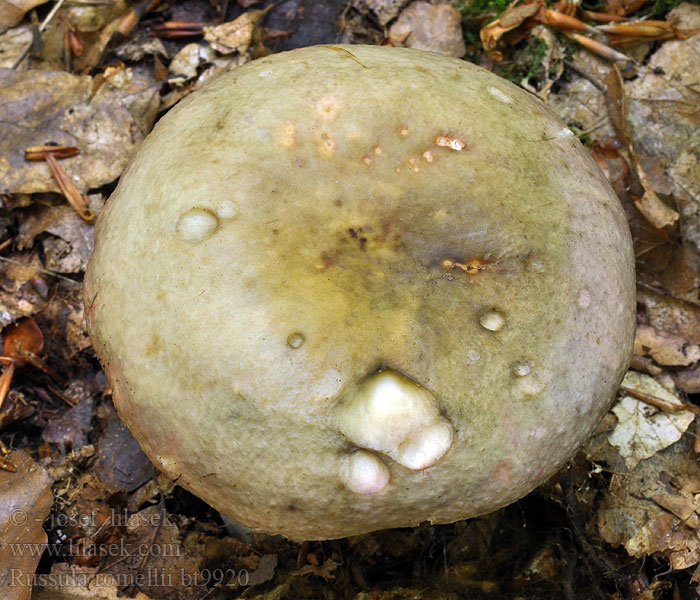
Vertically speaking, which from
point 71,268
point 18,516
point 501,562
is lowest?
point 501,562

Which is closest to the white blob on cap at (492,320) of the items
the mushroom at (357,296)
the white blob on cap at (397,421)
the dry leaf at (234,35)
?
the mushroom at (357,296)

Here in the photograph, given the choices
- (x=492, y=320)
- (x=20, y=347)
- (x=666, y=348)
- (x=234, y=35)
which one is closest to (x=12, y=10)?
(x=234, y=35)

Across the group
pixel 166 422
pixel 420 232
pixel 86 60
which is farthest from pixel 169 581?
pixel 86 60

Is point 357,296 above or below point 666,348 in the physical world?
above

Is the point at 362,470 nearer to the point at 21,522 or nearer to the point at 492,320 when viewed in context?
the point at 492,320

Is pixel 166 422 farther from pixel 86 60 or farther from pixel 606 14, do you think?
pixel 606 14

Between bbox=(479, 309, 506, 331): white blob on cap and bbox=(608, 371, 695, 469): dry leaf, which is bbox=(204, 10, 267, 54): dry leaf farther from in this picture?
bbox=(608, 371, 695, 469): dry leaf

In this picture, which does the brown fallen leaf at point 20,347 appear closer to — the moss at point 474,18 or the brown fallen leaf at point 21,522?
the brown fallen leaf at point 21,522

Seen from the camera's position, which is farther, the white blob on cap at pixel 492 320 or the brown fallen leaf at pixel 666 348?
the brown fallen leaf at pixel 666 348
